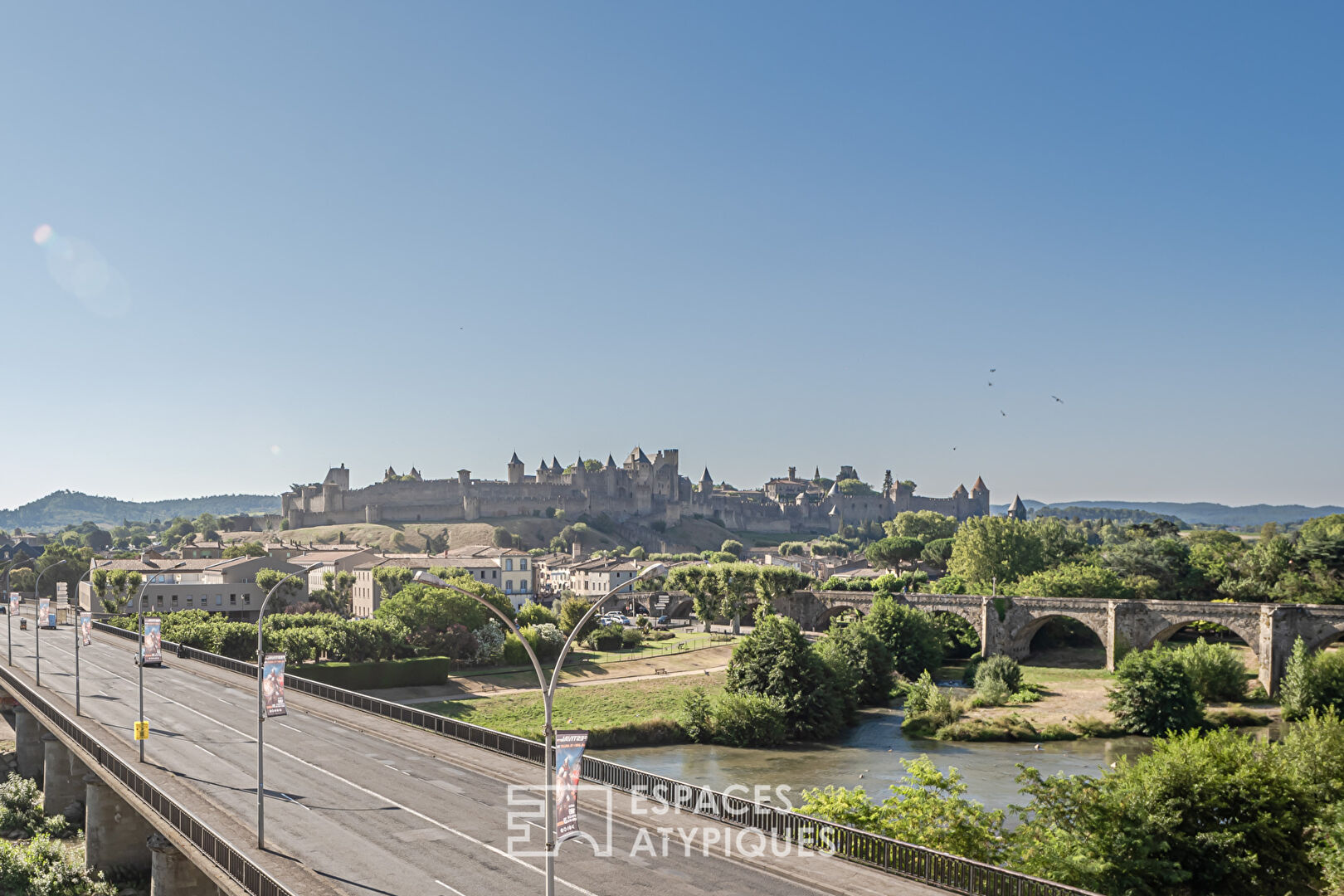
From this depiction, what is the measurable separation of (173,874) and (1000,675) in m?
64.8

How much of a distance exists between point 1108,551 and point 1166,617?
32562 millimetres

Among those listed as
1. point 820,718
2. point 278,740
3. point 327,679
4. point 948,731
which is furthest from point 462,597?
point 278,740

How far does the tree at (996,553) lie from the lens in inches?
4909

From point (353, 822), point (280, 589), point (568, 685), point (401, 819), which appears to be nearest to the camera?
point (353, 822)

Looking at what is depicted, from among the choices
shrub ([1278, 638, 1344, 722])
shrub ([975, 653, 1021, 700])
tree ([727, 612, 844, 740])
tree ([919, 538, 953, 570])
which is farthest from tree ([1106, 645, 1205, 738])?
tree ([919, 538, 953, 570])

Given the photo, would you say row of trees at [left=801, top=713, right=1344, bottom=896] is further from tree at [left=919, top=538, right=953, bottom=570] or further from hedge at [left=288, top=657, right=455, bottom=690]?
tree at [left=919, top=538, right=953, bottom=570]

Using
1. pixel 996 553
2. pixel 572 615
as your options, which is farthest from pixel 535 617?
pixel 996 553

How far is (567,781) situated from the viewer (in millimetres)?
19500

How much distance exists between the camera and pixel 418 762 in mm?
38719

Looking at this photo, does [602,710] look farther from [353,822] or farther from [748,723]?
[353,822]

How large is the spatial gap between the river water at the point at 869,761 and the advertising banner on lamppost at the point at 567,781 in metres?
32.3

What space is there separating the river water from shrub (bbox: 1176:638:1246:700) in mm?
10730

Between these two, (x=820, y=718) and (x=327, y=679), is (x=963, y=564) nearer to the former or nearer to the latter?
(x=820, y=718)

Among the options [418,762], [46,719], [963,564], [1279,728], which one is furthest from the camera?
[963,564]
